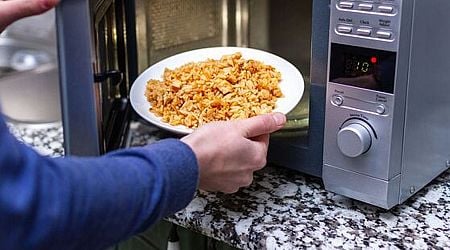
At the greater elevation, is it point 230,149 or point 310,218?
point 230,149

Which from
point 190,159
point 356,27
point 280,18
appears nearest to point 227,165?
point 190,159

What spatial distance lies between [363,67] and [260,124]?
5.2 inches

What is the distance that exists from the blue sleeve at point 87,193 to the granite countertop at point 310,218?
0.22 meters

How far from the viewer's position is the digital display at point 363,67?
72 centimetres

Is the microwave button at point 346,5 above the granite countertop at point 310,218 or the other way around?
above

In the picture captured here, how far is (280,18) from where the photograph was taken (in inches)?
42.1

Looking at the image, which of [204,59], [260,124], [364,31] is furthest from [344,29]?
[204,59]

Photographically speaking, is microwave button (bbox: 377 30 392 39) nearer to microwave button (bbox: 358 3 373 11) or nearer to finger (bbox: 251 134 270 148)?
microwave button (bbox: 358 3 373 11)

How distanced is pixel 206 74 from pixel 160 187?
0.38 meters

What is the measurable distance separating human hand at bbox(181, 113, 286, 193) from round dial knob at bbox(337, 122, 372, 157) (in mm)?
74

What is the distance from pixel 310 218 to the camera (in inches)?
32.1

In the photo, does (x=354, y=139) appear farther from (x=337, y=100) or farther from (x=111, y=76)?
(x=111, y=76)

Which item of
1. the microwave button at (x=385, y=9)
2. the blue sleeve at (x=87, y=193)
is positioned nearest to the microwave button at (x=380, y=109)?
the microwave button at (x=385, y=9)

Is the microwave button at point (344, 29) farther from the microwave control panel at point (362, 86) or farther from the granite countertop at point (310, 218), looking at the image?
the granite countertop at point (310, 218)
